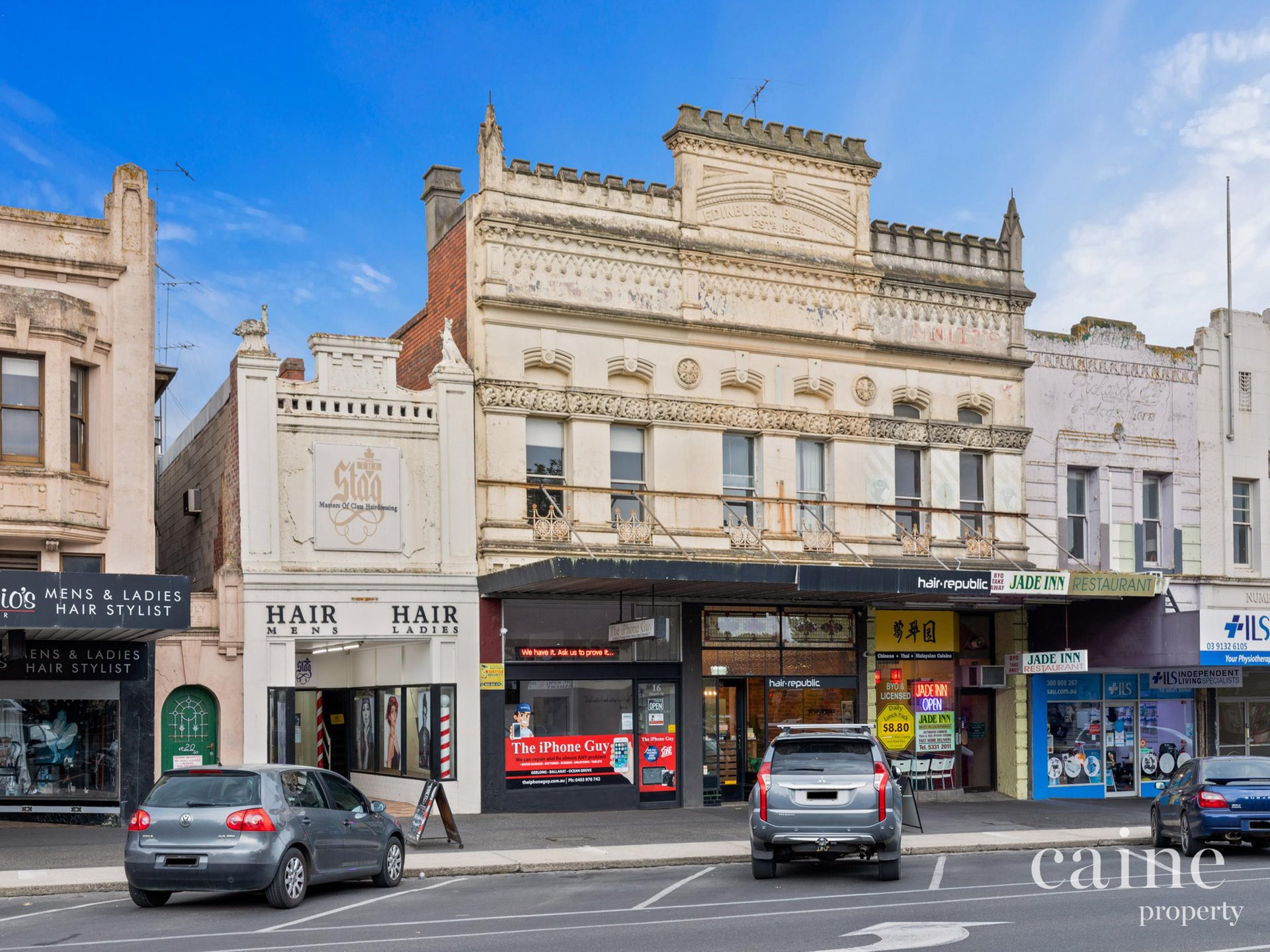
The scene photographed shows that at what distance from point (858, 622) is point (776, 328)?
600cm

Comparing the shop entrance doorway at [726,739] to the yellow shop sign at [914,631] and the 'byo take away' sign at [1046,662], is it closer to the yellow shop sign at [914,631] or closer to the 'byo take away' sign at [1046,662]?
the yellow shop sign at [914,631]

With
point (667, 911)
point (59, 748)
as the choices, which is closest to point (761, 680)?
point (59, 748)

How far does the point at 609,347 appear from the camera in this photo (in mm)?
26688

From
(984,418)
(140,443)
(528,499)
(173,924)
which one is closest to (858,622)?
(984,418)

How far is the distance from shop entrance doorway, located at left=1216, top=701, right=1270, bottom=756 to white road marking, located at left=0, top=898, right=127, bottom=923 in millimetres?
25625

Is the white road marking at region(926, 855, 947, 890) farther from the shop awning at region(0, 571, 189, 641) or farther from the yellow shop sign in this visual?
the shop awning at region(0, 571, 189, 641)

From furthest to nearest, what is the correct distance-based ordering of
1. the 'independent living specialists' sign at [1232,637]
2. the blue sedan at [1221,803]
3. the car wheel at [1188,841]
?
1. the 'independent living specialists' sign at [1232,637]
2. the car wheel at [1188,841]
3. the blue sedan at [1221,803]

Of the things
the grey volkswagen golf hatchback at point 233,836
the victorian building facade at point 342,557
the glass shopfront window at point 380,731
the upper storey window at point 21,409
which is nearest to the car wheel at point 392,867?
the grey volkswagen golf hatchback at point 233,836

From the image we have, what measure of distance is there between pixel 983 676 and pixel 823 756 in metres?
14.0

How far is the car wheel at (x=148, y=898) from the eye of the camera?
47.4 feet

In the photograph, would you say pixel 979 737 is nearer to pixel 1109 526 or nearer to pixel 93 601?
pixel 1109 526

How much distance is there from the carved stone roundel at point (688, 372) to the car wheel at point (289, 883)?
567 inches

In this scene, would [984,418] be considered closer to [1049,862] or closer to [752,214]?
[752,214]

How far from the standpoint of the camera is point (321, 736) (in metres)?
29.9
